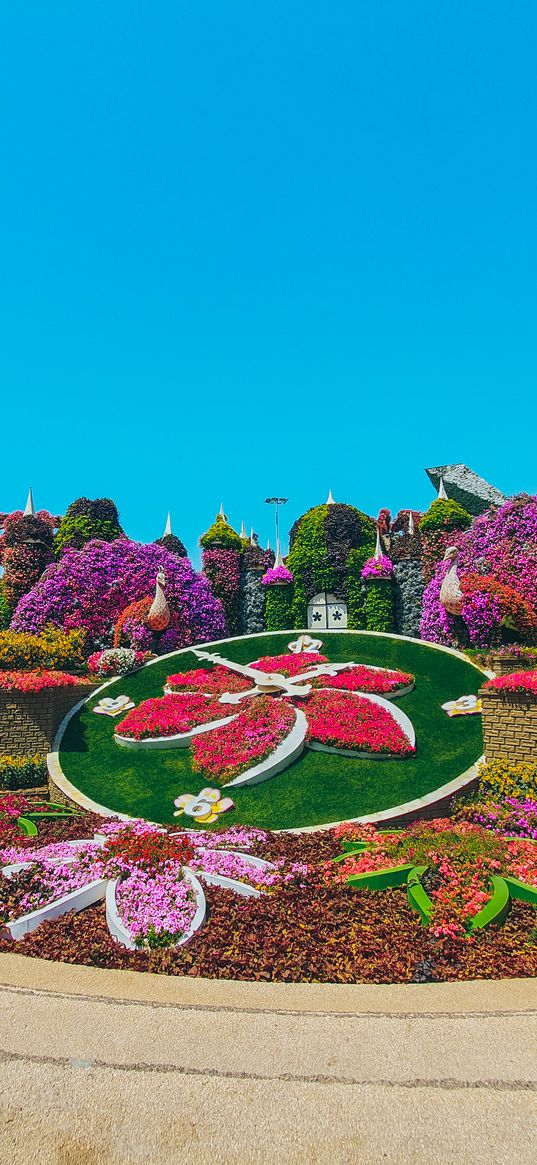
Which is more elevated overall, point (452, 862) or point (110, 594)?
point (110, 594)

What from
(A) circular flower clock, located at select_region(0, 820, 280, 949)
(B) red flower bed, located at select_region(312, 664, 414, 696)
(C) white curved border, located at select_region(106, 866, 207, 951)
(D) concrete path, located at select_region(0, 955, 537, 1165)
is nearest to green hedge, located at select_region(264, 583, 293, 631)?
(B) red flower bed, located at select_region(312, 664, 414, 696)

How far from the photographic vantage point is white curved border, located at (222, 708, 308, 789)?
34.7 feet

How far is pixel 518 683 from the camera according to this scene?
33.5 feet

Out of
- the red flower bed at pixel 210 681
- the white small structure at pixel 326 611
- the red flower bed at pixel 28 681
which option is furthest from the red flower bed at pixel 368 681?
the white small structure at pixel 326 611

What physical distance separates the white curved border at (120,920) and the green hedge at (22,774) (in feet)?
21.9

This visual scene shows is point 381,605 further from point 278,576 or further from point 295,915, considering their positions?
point 295,915

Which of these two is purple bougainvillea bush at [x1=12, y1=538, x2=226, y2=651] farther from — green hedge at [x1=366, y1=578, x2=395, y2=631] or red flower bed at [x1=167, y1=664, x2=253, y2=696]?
green hedge at [x1=366, y1=578, x2=395, y2=631]

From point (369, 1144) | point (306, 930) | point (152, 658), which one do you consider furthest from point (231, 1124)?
point (152, 658)

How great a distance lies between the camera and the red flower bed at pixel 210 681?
48.6 feet

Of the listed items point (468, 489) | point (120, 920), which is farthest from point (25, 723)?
point (468, 489)

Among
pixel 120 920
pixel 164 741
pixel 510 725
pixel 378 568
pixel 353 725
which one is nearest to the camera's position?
pixel 120 920

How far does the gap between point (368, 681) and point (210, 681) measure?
4010 mm

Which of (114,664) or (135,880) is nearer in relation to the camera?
(135,880)

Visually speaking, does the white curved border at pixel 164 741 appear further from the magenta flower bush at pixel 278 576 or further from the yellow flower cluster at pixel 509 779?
the magenta flower bush at pixel 278 576
